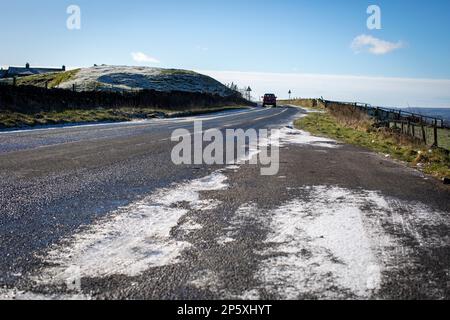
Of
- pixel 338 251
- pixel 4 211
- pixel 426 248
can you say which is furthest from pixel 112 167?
pixel 426 248

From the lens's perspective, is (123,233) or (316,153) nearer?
(123,233)

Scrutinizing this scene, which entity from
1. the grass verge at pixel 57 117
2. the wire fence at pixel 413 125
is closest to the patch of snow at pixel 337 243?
the wire fence at pixel 413 125

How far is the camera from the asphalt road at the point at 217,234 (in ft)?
8.57

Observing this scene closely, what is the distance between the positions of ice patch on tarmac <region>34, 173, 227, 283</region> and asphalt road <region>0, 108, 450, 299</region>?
14 millimetres

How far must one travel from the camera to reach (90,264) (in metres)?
2.89

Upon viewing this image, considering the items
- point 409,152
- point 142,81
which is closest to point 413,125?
point 409,152

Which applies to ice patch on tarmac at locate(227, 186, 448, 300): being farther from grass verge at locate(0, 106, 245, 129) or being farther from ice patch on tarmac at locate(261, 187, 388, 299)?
grass verge at locate(0, 106, 245, 129)

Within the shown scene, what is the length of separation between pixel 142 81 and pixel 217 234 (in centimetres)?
5889

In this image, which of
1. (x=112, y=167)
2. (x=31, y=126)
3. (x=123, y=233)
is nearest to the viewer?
(x=123, y=233)

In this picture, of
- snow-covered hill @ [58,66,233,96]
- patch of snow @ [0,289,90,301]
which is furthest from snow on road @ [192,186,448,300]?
snow-covered hill @ [58,66,233,96]

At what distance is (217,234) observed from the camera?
3.61 m

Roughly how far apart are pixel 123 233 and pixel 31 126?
14.3 m
